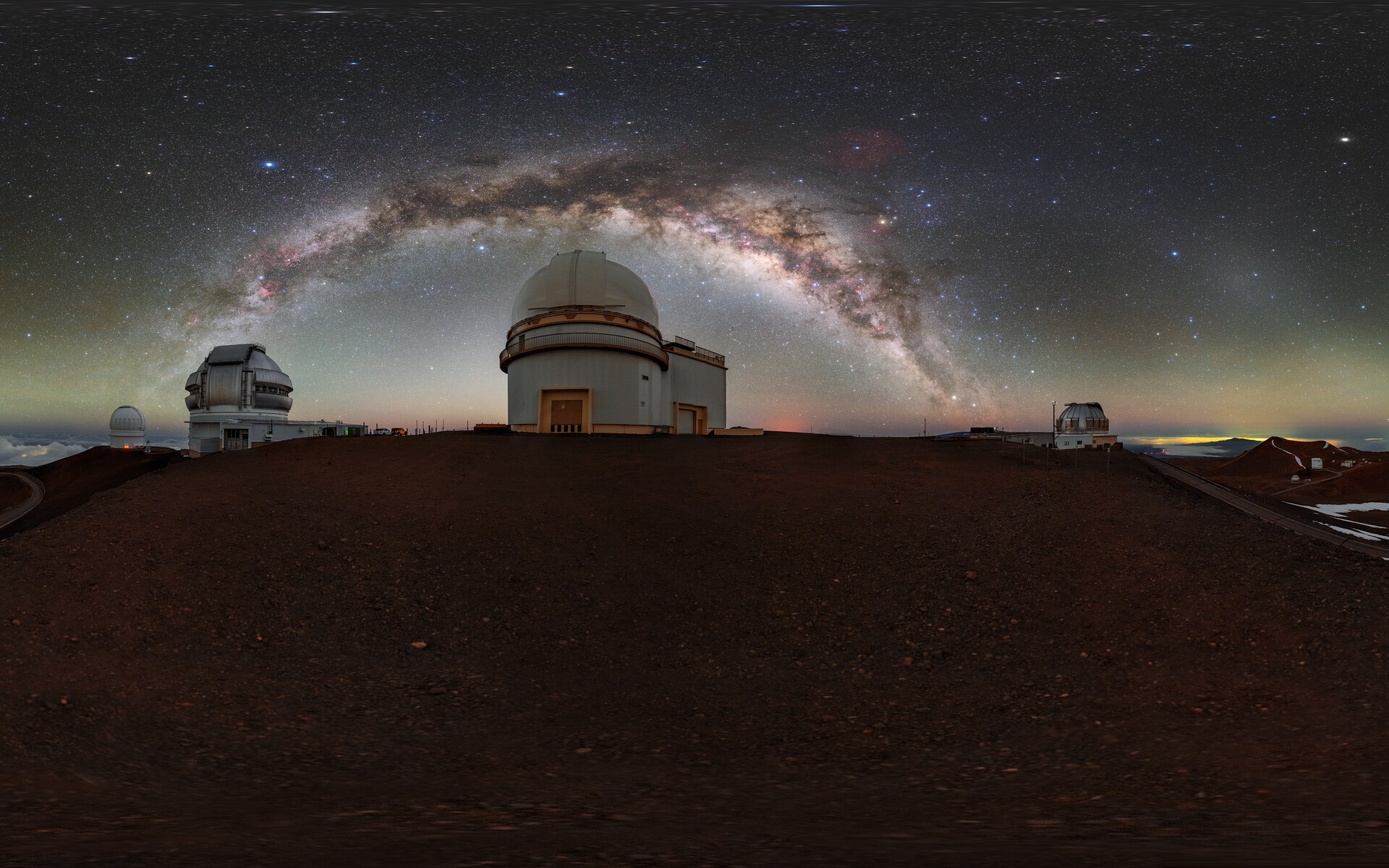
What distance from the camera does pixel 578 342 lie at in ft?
91.7

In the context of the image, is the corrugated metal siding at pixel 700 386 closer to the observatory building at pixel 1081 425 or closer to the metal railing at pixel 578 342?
the metal railing at pixel 578 342

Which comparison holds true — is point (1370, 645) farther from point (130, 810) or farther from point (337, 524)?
point (337, 524)

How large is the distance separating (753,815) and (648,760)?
1.38m

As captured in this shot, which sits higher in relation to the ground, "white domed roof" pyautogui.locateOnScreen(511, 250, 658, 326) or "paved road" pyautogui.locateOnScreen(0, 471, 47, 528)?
"white domed roof" pyautogui.locateOnScreen(511, 250, 658, 326)

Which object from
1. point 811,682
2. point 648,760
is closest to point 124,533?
point 648,760

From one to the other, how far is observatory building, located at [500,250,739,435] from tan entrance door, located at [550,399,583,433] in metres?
0.03

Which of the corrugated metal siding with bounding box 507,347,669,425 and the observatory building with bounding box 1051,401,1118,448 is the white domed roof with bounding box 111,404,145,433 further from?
the observatory building with bounding box 1051,401,1118,448

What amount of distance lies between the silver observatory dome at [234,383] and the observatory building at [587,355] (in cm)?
1762

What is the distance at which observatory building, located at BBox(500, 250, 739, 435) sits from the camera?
28.0 m

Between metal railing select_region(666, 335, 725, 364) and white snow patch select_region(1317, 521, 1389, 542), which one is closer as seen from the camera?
white snow patch select_region(1317, 521, 1389, 542)

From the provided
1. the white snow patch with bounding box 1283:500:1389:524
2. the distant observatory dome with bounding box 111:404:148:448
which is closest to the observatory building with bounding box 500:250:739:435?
the white snow patch with bounding box 1283:500:1389:524

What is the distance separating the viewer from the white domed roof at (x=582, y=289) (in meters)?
30.6

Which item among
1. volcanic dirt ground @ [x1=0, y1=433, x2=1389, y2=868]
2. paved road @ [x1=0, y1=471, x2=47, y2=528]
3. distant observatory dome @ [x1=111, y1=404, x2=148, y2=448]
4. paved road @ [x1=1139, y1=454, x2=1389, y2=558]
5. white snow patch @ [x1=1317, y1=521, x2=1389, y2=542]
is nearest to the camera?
volcanic dirt ground @ [x1=0, y1=433, x2=1389, y2=868]

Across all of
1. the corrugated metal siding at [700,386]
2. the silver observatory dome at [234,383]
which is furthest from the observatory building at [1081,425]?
Result: the silver observatory dome at [234,383]
